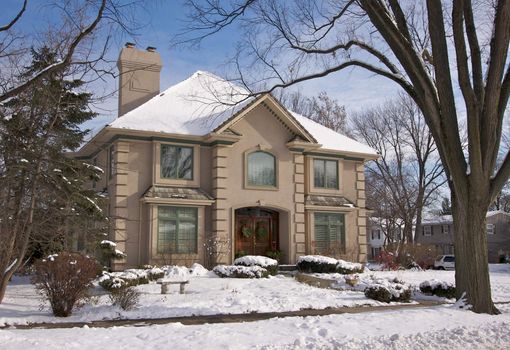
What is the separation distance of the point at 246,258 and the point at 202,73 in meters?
11.5

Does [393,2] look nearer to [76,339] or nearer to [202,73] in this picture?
[76,339]

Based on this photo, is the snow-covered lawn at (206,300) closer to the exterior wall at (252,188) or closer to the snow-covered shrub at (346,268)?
the snow-covered shrub at (346,268)

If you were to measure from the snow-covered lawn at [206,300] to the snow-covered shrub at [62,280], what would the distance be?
31 cm

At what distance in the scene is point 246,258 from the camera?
20844 mm

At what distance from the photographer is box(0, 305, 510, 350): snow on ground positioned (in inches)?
328

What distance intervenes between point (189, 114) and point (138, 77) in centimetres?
395

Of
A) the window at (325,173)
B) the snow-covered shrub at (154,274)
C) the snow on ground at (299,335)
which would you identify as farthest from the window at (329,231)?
the snow on ground at (299,335)

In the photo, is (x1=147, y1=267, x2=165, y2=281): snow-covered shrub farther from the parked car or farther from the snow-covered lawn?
the parked car

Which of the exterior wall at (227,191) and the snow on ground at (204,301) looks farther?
the exterior wall at (227,191)

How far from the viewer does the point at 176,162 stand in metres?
23.1

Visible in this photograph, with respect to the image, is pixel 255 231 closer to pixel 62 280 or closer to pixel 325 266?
pixel 325 266

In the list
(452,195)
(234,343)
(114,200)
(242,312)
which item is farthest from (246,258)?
(234,343)

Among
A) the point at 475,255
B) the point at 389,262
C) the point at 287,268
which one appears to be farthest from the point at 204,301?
the point at 389,262

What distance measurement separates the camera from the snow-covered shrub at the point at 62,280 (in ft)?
39.8
